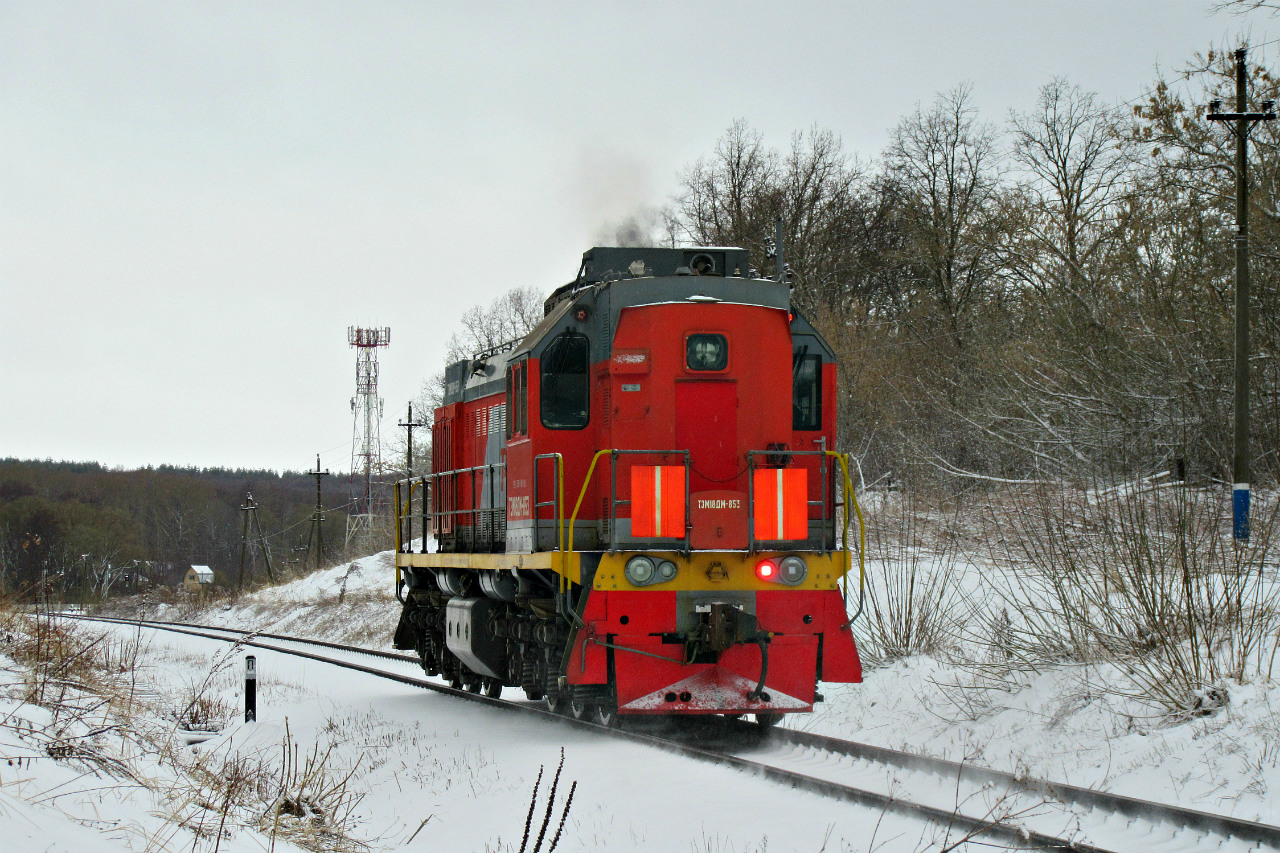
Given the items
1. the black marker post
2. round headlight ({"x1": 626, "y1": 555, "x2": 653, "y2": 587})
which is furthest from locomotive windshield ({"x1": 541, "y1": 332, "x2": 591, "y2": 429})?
the black marker post

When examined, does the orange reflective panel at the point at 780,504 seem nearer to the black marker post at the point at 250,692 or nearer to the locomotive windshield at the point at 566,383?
the locomotive windshield at the point at 566,383

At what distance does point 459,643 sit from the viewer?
38.5 ft

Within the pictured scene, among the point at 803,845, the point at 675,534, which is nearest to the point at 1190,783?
the point at 803,845

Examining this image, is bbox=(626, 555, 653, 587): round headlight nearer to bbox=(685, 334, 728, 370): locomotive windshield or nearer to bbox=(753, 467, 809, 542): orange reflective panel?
bbox=(753, 467, 809, 542): orange reflective panel

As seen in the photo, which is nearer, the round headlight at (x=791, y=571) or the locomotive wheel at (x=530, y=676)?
the round headlight at (x=791, y=571)

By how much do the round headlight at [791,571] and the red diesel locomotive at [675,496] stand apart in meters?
0.01

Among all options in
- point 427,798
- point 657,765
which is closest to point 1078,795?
point 657,765

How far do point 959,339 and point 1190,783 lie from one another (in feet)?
83.4

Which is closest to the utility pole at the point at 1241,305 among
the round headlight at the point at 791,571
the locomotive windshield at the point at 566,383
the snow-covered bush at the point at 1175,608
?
the snow-covered bush at the point at 1175,608

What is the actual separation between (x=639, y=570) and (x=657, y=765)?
1.52 meters

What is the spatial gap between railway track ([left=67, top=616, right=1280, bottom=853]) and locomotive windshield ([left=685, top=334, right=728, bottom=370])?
3010mm

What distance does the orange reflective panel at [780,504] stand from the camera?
9.10m

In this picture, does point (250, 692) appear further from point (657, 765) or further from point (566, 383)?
point (657, 765)

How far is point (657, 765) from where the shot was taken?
26.0 feet
